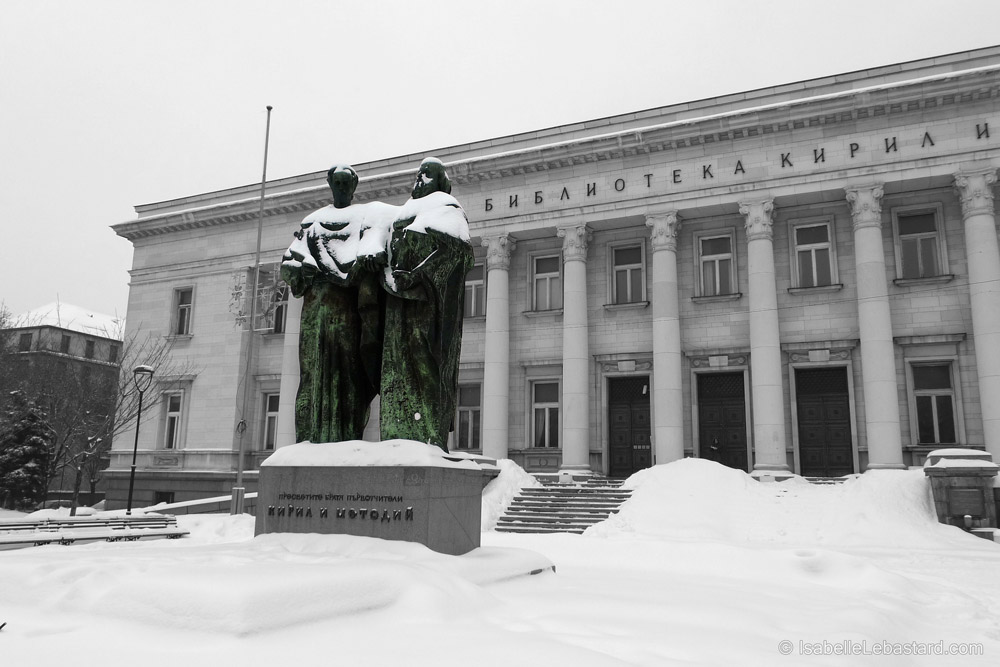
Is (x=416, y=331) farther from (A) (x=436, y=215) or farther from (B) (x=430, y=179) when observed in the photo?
(B) (x=430, y=179)

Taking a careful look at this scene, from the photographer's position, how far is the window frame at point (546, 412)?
2581cm

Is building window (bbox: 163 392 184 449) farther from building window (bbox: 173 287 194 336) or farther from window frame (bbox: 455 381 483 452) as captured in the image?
window frame (bbox: 455 381 483 452)

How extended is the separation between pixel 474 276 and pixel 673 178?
8.72 m

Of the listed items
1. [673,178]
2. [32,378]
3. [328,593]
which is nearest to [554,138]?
[673,178]

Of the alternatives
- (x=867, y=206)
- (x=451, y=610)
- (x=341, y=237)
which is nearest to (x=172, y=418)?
(x=341, y=237)

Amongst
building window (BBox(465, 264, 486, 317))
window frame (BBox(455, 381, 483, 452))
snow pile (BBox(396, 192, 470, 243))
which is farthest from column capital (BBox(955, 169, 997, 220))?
snow pile (BBox(396, 192, 470, 243))

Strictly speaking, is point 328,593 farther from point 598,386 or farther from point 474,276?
point 474,276

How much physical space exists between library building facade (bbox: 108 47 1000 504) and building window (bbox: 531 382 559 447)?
0.08 m

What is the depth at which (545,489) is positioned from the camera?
834 inches

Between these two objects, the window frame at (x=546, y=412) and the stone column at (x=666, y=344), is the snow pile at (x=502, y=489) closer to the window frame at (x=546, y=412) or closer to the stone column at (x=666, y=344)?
the window frame at (x=546, y=412)

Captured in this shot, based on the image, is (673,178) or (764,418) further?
(673,178)

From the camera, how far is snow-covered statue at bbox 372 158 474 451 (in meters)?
7.12

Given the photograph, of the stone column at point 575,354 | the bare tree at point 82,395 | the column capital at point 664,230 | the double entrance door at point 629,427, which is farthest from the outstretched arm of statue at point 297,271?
the bare tree at point 82,395

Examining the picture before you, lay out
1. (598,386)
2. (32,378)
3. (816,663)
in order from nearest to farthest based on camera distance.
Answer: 1. (816,663)
2. (598,386)
3. (32,378)
